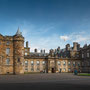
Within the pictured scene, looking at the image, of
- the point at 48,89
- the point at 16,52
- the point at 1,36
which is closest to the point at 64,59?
the point at 16,52

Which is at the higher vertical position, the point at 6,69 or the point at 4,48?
the point at 4,48

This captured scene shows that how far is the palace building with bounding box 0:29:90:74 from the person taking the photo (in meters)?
50.9

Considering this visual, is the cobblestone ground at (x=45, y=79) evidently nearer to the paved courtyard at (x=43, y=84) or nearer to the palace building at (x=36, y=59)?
the paved courtyard at (x=43, y=84)

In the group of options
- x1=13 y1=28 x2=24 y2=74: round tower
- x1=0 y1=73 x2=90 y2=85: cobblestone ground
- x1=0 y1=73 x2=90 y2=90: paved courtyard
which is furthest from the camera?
x1=13 y1=28 x2=24 y2=74: round tower

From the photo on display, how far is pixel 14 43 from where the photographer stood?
170 feet

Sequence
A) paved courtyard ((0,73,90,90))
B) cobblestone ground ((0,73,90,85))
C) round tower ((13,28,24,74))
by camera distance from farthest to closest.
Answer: round tower ((13,28,24,74)) → cobblestone ground ((0,73,90,85)) → paved courtyard ((0,73,90,90))

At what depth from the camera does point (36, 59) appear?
221 feet

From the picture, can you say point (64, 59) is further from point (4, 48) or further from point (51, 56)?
point (4, 48)

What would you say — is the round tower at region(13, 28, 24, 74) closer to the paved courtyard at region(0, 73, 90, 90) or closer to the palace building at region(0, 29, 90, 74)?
the palace building at region(0, 29, 90, 74)

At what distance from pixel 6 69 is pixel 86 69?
118ft

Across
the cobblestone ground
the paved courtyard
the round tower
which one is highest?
the round tower

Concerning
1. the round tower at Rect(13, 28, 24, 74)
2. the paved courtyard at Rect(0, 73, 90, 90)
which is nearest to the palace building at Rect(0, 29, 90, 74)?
the round tower at Rect(13, 28, 24, 74)

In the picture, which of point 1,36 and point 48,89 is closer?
point 48,89

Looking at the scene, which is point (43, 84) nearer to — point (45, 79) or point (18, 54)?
point (45, 79)
